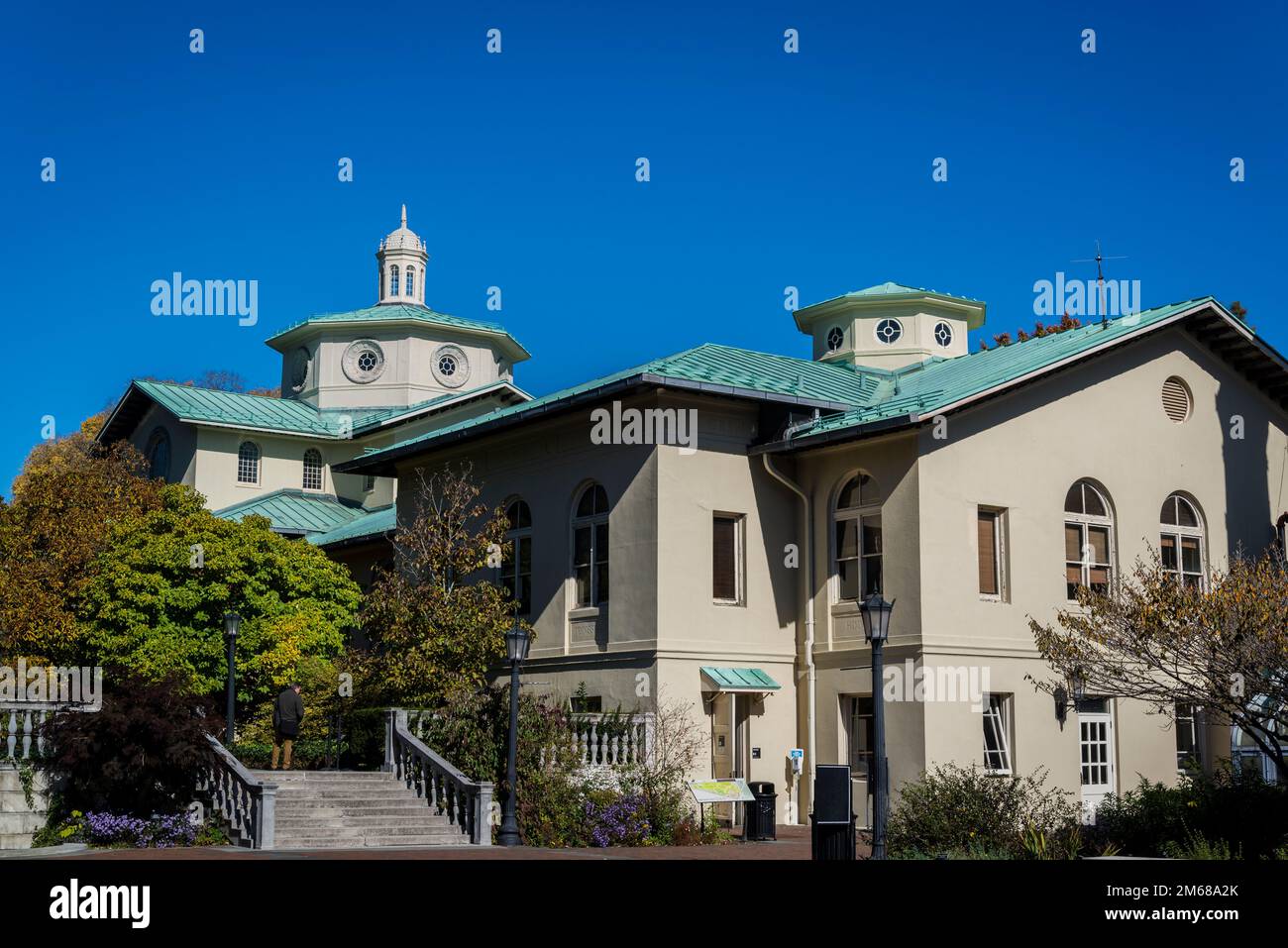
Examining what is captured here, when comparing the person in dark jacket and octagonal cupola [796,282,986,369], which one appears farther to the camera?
octagonal cupola [796,282,986,369]

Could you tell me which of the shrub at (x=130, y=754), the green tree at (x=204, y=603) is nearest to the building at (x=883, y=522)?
the green tree at (x=204, y=603)

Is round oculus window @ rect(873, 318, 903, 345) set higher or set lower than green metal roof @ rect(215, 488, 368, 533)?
higher

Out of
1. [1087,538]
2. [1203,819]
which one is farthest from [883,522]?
[1203,819]

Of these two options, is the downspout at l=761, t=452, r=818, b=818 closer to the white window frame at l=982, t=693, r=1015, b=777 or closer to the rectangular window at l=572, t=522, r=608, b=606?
the white window frame at l=982, t=693, r=1015, b=777

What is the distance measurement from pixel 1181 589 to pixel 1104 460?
23.4ft

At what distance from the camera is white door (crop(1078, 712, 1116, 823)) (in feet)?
88.3

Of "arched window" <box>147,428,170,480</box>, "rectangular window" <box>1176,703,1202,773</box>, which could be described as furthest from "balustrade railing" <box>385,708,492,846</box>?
"arched window" <box>147,428,170,480</box>

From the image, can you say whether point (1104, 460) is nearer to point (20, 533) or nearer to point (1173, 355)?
point (1173, 355)

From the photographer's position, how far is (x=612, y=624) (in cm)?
2780

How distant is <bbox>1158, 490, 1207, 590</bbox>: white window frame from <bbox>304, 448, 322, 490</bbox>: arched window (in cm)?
2681

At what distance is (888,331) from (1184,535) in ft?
50.3

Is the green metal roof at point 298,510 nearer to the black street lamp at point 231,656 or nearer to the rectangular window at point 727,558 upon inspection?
the black street lamp at point 231,656

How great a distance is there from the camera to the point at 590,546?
1133 inches

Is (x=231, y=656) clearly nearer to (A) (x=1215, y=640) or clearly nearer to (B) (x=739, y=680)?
(B) (x=739, y=680)
